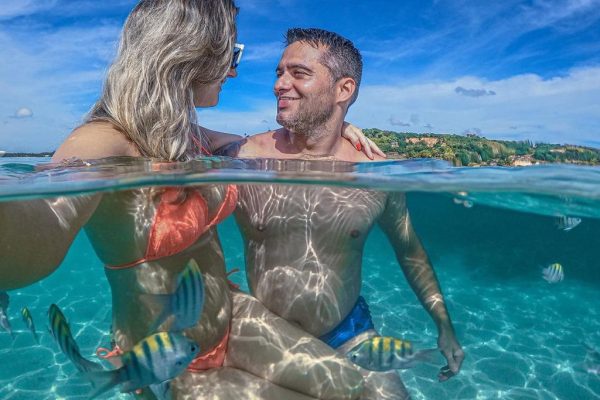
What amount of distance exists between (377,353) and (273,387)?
927 millimetres

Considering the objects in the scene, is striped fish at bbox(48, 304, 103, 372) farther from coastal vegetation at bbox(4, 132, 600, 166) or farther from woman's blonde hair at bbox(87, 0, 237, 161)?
coastal vegetation at bbox(4, 132, 600, 166)

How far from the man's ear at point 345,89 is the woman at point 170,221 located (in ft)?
7.58

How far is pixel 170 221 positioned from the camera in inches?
113

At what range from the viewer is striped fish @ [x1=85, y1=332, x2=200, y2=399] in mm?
2229

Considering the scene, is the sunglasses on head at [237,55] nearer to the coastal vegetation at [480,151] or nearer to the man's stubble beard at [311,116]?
the man's stubble beard at [311,116]

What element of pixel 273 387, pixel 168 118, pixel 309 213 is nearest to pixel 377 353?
pixel 273 387

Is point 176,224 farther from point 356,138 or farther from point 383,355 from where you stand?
point 356,138

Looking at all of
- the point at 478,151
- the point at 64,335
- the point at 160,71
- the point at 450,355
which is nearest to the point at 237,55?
the point at 160,71

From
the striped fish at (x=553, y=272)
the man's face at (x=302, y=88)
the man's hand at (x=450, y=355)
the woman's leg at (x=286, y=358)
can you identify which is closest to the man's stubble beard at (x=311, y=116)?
the man's face at (x=302, y=88)

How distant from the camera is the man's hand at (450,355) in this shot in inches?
175

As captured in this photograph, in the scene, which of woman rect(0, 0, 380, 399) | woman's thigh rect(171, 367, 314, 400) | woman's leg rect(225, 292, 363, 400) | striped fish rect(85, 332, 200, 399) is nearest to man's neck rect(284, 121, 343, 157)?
woman rect(0, 0, 380, 399)

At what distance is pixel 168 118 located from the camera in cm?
293

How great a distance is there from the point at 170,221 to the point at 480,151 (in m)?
6.74

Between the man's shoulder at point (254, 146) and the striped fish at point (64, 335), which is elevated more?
the man's shoulder at point (254, 146)
